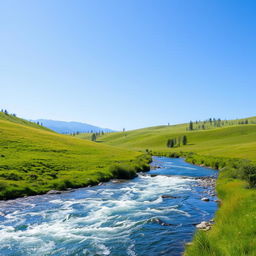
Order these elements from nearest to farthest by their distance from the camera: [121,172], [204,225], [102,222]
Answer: [204,225]
[102,222]
[121,172]

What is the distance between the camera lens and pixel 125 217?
2338 cm

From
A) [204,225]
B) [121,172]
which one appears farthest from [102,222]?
[121,172]

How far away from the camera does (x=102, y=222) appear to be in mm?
21984

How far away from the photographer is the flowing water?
1653cm

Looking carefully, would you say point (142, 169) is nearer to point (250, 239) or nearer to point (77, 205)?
point (77, 205)

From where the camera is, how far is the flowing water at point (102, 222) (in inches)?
651

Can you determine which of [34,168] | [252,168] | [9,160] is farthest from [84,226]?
[9,160]

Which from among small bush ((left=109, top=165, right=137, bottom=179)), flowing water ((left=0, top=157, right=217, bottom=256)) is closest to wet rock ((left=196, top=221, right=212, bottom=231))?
flowing water ((left=0, top=157, right=217, bottom=256))

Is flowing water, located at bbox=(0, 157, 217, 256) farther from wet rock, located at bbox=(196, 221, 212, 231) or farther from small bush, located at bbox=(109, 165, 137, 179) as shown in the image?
small bush, located at bbox=(109, 165, 137, 179)

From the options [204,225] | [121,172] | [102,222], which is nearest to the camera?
[204,225]

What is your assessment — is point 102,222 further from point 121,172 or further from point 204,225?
point 121,172

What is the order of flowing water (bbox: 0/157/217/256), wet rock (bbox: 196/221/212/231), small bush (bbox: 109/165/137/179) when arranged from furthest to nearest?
small bush (bbox: 109/165/137/179) → wet rock (bbox: 196/221/212/231) → flowing water (bbox: 0/157/217/256)

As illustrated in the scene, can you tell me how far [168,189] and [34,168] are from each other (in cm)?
2440

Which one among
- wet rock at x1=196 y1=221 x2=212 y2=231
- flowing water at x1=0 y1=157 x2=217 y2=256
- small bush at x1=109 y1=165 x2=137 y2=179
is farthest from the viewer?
small bush at x1=109 y1=165 x2=137 y2=179
